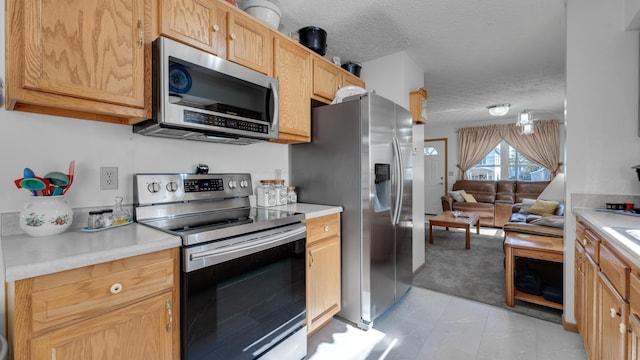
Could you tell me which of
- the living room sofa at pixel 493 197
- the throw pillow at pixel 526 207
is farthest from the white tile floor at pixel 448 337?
the living room sofa at pixel 493 197

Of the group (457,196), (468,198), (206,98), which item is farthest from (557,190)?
(468,198)

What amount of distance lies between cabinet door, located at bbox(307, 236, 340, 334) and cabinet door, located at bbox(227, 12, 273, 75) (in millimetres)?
1261

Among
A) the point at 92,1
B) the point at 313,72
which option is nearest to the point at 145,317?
the point at 92,1

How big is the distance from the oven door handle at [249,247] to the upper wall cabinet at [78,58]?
28.7 inches

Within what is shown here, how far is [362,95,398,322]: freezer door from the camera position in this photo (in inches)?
79.8

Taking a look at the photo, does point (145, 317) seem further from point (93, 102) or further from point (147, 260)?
point (93, 102)

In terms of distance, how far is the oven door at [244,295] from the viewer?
3.73ft

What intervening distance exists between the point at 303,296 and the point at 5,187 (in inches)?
59.8

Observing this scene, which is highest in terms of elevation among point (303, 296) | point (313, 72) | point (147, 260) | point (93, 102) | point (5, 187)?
point (313, 72)

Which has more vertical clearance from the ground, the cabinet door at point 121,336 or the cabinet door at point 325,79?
the cabinet door at point 325,79

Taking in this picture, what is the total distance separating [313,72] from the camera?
2.26m

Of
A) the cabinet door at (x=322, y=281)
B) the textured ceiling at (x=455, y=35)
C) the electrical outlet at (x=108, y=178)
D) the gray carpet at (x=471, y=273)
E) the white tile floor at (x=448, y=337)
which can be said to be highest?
the textured ceiling at (x=455, y=35)

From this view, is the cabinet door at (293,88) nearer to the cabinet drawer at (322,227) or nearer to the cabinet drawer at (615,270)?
the cabinet drawer at (322,227)

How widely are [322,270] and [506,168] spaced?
6628 mm
